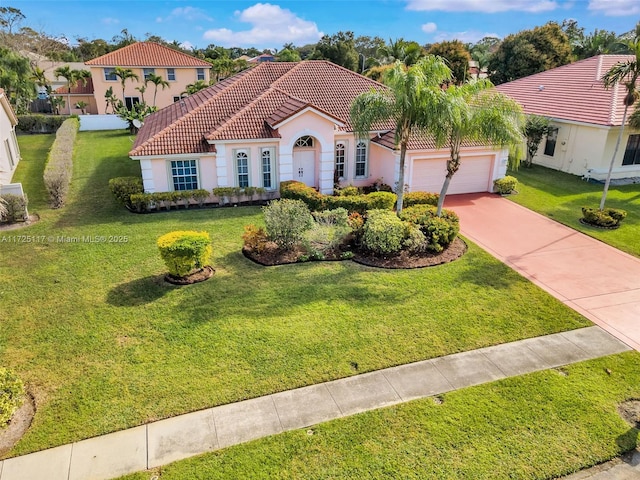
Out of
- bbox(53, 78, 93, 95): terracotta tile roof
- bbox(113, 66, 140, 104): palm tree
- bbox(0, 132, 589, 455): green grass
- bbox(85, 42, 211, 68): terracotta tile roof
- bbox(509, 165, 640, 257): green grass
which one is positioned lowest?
bbox(0, 132, 589, 455): green grass

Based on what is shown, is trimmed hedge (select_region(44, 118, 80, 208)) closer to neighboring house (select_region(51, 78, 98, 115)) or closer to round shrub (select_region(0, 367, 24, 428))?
round shrub (select_region(0, 367, 24, 428))

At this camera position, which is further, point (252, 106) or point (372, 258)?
point (252, 106)

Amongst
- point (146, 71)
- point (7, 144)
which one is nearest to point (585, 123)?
point (7, 144)

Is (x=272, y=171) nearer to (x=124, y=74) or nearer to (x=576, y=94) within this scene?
(x=576, y=94)

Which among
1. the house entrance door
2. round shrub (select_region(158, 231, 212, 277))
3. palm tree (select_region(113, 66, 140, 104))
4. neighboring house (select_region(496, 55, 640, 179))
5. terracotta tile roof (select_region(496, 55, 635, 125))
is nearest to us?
round shrub (select_region(158, 231, 212, 277))

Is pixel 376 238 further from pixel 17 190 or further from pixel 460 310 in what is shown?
pixel 17 190

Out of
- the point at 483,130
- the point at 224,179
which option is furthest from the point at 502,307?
the point at 224,179

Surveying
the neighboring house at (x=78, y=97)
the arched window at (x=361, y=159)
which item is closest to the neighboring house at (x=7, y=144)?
the arched window at (x=361, y=159)

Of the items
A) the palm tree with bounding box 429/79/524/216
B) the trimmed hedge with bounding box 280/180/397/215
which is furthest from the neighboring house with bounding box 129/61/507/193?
the palm tree with bounding box 429/79/524/216
